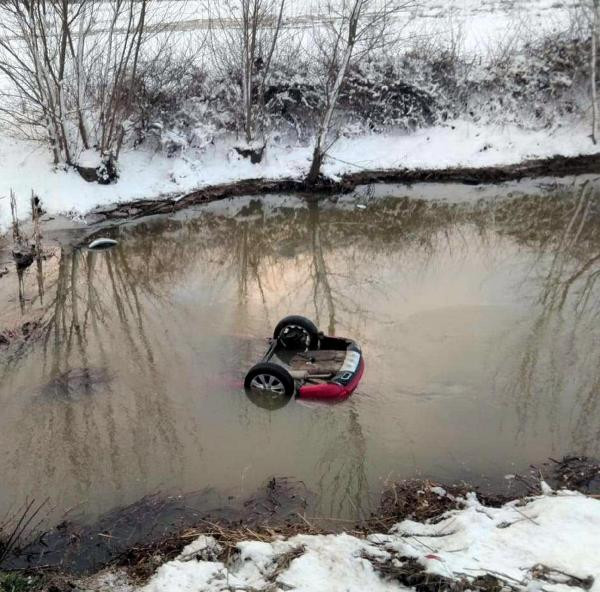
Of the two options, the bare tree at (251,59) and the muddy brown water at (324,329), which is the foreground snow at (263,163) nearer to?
the bare tree at (251,59)

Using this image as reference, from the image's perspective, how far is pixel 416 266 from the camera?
13539mm

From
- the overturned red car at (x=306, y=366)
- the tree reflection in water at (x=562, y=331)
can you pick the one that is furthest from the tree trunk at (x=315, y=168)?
the overturned red car at (x=306, y=366)

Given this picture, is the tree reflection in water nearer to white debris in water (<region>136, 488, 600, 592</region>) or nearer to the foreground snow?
white debris in water (<region>136, 488, 600, 592</region>)

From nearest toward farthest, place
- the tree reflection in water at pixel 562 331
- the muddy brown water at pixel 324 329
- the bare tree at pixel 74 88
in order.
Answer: the muddy brown water at pixel 324 329 → the tree reflection in water at pixel 562 331 → the bare tree at pixel 74 88

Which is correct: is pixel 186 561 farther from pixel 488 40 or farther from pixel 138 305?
pixel 488 40

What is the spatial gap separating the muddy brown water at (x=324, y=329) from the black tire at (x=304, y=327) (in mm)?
754

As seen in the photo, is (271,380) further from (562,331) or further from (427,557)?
(562,331)

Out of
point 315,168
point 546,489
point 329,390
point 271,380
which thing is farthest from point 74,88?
point 546,489

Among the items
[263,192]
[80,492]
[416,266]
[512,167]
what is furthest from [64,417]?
[512,167]

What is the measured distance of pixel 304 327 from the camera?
965 cm

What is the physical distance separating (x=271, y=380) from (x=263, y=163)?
12590 millimetres

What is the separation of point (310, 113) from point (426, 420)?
1553 centimetres

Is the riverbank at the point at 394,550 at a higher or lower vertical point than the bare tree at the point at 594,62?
lower

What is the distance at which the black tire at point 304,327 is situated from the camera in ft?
31.7
